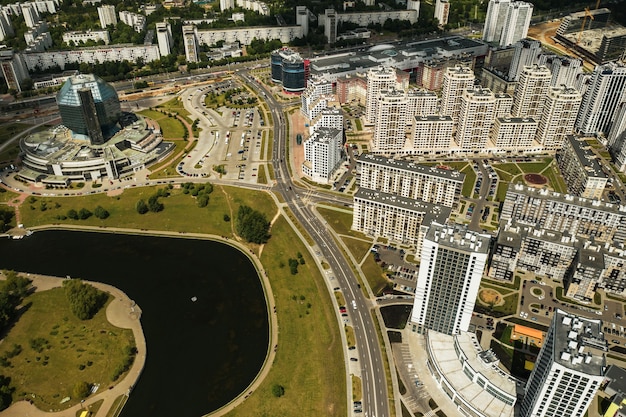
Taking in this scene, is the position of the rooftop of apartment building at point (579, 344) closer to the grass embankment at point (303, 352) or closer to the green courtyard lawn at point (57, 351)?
the grass embankment at point (303, 352)

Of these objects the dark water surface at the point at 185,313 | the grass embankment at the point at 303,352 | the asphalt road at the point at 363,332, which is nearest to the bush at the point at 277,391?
the grass embankment at the point at 303,352

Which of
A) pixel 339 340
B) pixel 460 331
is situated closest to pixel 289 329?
→ pixel 339 340

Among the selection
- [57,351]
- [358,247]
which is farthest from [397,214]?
[57,351]

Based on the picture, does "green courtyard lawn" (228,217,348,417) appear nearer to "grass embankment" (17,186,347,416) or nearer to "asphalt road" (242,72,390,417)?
"grass embankment" (17,186,347,416)

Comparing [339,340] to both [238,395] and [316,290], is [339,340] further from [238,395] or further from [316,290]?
[238,395]

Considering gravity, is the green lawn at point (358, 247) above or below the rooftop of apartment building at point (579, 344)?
below

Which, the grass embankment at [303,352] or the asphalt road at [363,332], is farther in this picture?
the asphalt road at [363,332]

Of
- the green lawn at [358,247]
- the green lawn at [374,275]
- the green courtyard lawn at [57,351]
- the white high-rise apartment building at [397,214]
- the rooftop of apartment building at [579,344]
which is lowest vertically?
the green courtyard lawn at [57,351]
